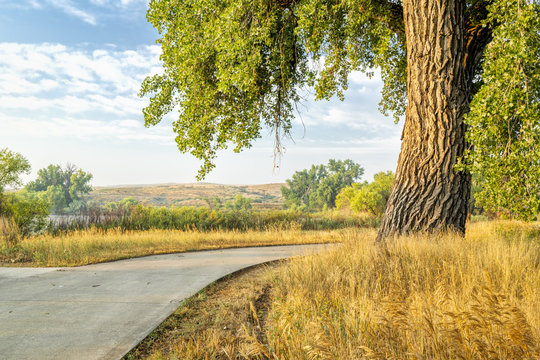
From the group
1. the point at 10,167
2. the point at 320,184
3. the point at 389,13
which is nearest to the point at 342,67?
the point at 389,13

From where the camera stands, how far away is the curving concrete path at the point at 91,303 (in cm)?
347

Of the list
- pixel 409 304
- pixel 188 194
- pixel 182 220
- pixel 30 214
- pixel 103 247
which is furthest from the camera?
pixel 188 194

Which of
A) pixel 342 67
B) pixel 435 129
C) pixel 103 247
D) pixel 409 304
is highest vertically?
pixel 342 67

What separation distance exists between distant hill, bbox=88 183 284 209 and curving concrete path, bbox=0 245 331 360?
231ft

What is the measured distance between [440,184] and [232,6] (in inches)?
252

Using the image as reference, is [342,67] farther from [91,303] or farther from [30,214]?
[30,214]

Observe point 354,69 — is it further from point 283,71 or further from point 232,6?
point 232,6

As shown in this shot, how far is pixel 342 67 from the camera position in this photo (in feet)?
37.8

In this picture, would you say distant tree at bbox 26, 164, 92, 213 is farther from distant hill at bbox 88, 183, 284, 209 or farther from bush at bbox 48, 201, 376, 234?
bush at bbox 48, 201, 376, 234

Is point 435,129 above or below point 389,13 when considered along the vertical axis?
below

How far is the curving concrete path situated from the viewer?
3471mm

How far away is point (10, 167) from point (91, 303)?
21641 mm

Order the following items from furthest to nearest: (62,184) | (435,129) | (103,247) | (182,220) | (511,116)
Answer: (62,184) → (182,220) → (103,247) → (435,129) → (511,116)

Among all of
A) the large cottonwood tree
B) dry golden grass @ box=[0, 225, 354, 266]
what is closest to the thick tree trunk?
the large cottonwood tree
